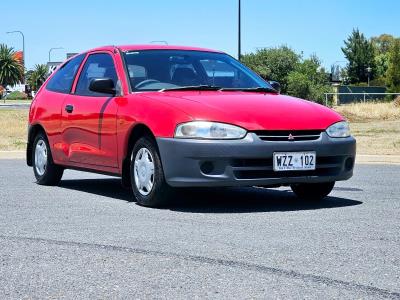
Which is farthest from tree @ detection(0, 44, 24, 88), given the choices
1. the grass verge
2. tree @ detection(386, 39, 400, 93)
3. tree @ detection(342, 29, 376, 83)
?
the grass verge

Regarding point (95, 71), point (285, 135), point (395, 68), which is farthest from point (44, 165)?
point (395, 68)

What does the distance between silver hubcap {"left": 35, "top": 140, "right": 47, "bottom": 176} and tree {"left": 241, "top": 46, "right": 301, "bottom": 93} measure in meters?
50.9

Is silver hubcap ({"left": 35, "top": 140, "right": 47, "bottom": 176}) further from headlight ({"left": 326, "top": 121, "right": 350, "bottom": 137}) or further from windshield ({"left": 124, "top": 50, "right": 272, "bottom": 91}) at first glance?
headlight ({"left": 326, "top": 121, "right": 350, "bottom": 137})

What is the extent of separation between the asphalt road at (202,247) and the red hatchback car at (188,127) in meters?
0.32

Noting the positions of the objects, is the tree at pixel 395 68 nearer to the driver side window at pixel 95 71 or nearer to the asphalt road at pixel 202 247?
the driver side window at pixel 95 71

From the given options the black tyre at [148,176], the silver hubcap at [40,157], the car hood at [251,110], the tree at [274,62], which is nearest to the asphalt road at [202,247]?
the black tyre at [148,176]

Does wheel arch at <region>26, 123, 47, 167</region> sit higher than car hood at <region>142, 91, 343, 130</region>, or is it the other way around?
car hood at <region>142, 91, 343, 130</region>

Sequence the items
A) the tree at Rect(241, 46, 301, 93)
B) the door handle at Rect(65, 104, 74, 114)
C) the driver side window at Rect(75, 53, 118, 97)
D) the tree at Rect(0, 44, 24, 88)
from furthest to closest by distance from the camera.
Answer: the tree at Rect(0, 44, 24, 88) → the tree at Rect(241, 46, 301, 93) → the door handle at Rect(65, 104, 74, 114) → the driver side window at Rect(75, 53, 118, 97)

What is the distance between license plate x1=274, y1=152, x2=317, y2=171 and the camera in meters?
7.25

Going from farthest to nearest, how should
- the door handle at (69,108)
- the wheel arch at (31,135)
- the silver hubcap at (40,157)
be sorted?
the wheel arch at (31,135) → the silver hubcap at (40,157) → the door handle at (69,108)

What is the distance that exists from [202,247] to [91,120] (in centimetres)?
341

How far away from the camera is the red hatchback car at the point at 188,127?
718cm

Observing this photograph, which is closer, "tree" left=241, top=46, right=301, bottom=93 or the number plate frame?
the number plate frame

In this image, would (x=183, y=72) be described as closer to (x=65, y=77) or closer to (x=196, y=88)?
(x=196, y=88)
